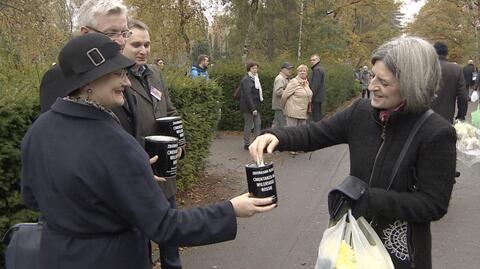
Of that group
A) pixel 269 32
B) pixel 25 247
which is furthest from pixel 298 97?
A: pixel 269 32

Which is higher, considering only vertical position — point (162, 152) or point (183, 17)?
point (162, 152)

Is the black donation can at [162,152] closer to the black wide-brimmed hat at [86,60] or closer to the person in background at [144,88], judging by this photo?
the person in background at [144,88]

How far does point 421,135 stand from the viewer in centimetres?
218

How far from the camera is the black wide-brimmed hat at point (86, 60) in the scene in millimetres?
1871

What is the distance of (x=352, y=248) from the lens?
216cm

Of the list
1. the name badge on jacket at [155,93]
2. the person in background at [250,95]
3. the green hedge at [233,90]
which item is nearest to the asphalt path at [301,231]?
the name badge on jacket at [155,93]

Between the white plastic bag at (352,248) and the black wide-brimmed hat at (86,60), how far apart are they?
1194 millimetres

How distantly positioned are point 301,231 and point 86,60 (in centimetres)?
434

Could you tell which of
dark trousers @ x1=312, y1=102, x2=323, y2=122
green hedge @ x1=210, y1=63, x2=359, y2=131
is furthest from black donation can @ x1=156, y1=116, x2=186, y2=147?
green hedge @ x1=210, y1=63, x2=359, y2=131

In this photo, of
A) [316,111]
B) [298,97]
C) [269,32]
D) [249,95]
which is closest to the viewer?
[298,97]

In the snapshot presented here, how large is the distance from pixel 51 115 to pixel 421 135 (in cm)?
160

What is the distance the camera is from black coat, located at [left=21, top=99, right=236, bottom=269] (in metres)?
1.78

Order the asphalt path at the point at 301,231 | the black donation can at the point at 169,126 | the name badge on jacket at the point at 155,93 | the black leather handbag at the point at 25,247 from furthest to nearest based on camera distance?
the asphalt path at the point at 301,231, the name badge on jacket at the point at 155,93, the black donation can at the point at 169,126, the black leather handbag at the point at 25,247

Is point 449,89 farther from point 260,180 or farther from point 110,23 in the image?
point 260,180
